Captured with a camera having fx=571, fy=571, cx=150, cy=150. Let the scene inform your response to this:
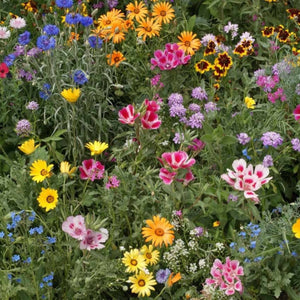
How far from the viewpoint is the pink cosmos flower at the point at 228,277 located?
2.21m

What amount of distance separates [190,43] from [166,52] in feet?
1.31

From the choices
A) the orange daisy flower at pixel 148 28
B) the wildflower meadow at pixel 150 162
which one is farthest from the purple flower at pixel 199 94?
the orange daisy flower at pixel 148 28

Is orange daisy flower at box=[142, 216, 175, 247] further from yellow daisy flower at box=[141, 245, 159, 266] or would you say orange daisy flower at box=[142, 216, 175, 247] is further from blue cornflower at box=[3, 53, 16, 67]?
blue cornflower at box=[3, 53, 16, 67]

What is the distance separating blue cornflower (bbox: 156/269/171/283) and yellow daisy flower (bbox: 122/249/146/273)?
155mm

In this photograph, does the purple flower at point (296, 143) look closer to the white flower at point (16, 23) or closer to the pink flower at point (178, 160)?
the pink flower at point (178, 160)

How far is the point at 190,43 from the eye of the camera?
141 inches

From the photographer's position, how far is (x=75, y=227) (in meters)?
2.09

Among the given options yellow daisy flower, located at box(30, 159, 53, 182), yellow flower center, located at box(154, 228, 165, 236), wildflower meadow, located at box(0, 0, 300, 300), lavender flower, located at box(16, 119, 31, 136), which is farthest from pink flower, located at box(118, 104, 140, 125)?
lavender flower, located at box(16, 119, 31, 136)

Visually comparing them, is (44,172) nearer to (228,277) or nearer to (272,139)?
(228,277)

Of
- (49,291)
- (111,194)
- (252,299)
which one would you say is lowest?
(252,299)

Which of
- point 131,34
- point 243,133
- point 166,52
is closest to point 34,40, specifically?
point 131,34

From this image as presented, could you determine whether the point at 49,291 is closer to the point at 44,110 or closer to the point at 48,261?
the point at 48,261

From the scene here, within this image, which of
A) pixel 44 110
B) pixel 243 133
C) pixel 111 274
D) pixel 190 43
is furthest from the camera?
pixel 190 43

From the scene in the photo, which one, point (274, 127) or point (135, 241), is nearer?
point (135, 241)
